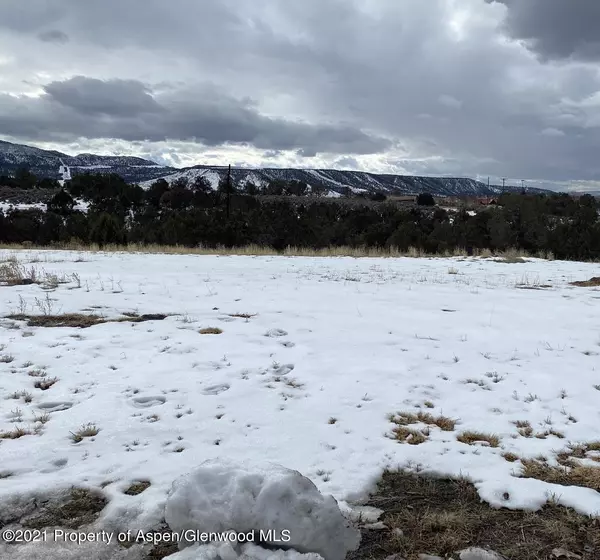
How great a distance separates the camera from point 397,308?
7.91 m

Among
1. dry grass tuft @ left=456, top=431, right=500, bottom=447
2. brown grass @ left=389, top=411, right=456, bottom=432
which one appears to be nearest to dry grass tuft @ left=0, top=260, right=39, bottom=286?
brown grass @ left=389, top=411, right=456, bottom=432

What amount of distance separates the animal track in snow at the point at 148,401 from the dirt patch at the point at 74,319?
102 inches

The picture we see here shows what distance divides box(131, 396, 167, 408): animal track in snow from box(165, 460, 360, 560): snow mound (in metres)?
1.71

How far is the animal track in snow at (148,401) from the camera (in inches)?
163

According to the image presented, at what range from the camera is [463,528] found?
268 centimetres

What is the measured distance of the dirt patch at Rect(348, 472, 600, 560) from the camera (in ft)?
8.23

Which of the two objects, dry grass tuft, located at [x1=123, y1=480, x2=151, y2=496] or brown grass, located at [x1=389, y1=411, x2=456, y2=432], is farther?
brown grass, located at [x1=389, y1=411, x2=456, y2=432]

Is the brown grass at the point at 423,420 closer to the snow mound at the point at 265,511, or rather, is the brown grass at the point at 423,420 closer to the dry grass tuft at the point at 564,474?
the dry grass tuft at the point at 564,474

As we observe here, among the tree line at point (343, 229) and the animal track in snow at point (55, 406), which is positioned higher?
the tree line at point (343, 229)

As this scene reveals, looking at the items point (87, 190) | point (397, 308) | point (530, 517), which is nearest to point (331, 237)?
point (397, 308)

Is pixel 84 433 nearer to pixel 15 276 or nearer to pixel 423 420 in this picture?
pixel 423 420

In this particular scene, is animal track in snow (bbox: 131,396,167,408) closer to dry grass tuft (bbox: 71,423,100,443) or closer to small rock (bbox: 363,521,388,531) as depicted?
dry grass tuft (bbox: 71,423,100,443)

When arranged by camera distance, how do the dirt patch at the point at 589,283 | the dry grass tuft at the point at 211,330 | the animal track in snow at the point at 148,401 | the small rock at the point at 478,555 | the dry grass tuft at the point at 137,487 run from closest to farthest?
the small rock at the point at 478,555, the dry grass tuft at the point at 137,487, the animal track in snow at the point at 148,401, the dry grass tuft at the point at 211,330, the dirt patch at the point at 589,283

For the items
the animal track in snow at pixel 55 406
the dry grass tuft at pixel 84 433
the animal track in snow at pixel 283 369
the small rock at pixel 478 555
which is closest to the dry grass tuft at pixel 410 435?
the small rock at pixel 478 555
